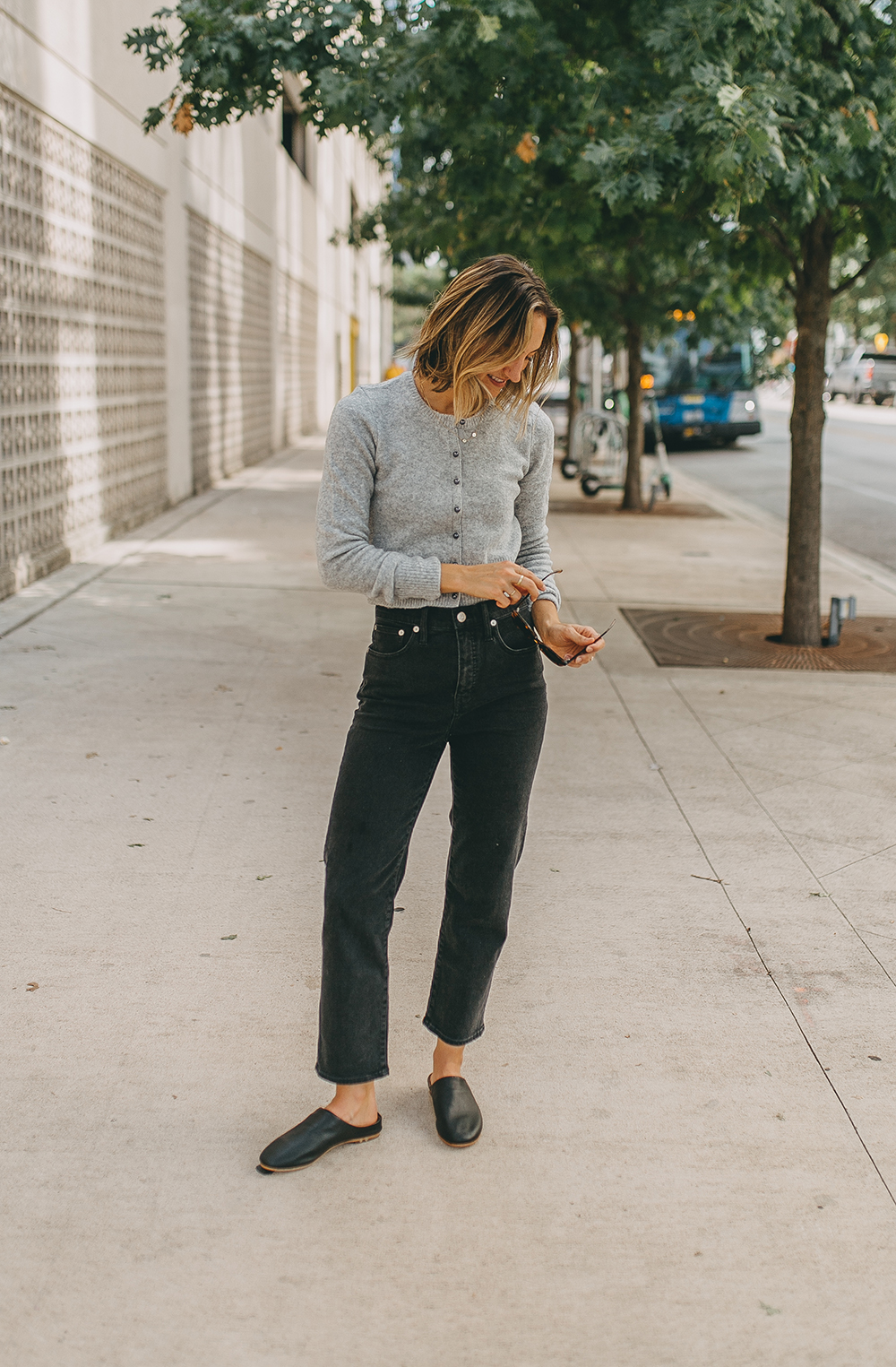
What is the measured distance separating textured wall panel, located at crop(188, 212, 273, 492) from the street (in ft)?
23.1

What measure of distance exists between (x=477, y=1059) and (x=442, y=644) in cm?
107

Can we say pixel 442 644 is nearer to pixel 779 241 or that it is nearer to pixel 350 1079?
pixel 350 1079

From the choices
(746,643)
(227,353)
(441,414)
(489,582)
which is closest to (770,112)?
(746,643)

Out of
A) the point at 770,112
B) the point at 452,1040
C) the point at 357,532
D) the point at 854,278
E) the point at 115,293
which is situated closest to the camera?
the point at 357,532

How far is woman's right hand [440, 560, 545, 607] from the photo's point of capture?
2.60 m

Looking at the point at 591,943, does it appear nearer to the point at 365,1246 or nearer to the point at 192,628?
the point at 365,1246

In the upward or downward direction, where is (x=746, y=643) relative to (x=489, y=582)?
downward

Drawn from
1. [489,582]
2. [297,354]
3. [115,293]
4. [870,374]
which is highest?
[870,374]

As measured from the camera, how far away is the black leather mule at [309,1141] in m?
2.71

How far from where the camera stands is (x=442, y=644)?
2701 millimetres

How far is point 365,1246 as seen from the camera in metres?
2.47

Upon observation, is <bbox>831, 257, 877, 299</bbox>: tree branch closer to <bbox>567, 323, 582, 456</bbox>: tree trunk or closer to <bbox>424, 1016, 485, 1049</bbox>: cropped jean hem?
<bbox>424, 1016, 485, 1049</bbox>: cropped jean hem

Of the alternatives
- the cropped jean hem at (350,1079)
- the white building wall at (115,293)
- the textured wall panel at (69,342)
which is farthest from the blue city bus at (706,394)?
the cropped jean hem at (350,1079)

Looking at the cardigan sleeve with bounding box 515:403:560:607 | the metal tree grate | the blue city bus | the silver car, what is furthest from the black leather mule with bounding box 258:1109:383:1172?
the silver car
